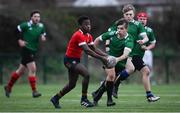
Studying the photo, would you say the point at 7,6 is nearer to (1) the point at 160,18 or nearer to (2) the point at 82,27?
(1) the point at 160,18

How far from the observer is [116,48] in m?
19.2

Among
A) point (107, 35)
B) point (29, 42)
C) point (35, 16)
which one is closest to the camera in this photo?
point (107, 35)

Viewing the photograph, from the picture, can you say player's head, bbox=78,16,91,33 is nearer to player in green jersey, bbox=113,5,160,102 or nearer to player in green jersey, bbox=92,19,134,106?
player in green jersey, bbox=92,19,134,106

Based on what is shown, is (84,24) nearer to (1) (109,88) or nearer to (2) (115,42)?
(1) (109,88)

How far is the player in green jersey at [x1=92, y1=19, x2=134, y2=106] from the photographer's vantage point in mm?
17984

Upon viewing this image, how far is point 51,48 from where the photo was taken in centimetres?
3869

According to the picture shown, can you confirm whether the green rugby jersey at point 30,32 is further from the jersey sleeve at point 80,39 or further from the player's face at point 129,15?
the jersey sleeve at point 80,39

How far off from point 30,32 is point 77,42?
4.94m

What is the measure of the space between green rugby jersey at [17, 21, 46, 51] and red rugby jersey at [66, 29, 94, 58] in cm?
473

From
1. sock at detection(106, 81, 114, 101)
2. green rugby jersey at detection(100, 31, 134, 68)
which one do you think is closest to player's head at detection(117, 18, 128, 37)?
green rugby jersey at detection(100, 31, 134, 68)

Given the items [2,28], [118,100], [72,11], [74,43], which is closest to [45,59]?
[2,28]

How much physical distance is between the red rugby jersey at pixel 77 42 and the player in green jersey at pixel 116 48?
2.53ft

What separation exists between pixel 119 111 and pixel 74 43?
6.36 feet

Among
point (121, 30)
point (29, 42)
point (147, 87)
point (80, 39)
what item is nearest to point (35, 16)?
point (29, 42)
